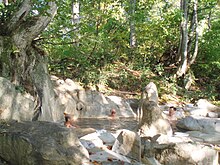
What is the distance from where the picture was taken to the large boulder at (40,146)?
3730 millimetres

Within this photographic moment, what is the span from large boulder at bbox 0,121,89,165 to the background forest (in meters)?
9.00

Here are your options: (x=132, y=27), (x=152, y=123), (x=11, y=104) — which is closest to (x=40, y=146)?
(x=11, y=104)

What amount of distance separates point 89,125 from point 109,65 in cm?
687

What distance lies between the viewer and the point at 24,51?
7.82 metres

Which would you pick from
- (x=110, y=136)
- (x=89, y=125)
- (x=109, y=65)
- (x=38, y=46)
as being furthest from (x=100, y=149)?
(x=109, y=65)

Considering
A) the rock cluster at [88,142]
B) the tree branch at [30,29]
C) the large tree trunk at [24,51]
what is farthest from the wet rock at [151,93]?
the tree branch at [30,29]

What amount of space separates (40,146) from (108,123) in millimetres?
6103

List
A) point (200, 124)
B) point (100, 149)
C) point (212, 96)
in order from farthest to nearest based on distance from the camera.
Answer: point (212, 96)
point (200, 124)
point (100, 149)

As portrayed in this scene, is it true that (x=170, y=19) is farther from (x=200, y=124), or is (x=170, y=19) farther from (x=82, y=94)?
(x=200, y=124)

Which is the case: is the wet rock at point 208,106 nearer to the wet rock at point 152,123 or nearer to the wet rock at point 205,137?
the wet rock at point 205,137

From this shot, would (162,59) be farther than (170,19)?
Yes

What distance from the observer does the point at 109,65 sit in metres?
15.7

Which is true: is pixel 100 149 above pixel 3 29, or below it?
below

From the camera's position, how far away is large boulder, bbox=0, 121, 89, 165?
373 centimetres
